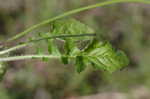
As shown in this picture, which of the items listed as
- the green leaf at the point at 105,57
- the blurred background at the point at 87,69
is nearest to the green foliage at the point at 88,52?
the green leaf at the point at 105,57

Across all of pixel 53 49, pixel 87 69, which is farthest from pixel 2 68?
pixel 87 69

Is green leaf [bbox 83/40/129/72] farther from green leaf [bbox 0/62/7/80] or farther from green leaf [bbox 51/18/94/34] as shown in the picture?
green leaf [bbox 0/62/7/80]

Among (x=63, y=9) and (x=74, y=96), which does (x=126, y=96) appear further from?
(x=63, y=9)

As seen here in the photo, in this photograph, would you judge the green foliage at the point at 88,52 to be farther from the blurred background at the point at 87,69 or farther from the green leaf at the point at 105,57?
the blurred background at the point at 87,69

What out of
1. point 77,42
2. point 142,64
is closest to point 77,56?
point 77,42

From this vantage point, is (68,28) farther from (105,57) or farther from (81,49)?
(105,57)

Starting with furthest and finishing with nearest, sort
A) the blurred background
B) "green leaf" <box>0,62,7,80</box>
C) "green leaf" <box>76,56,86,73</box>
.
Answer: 1. the blurred background
2. "green leaf" <box>76,56,86,73</box>
3. "green leaf" <box>0,62,7,80</box>

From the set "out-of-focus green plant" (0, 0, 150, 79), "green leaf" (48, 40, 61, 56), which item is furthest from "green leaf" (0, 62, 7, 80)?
"green leaf" (48, 40, 61, 56)
